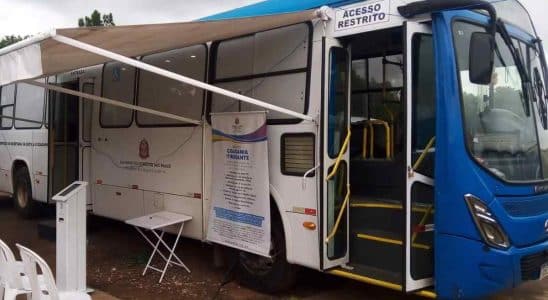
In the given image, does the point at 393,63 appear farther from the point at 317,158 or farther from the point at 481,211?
the point at 481,211

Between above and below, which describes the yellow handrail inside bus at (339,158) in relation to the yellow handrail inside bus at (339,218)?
above

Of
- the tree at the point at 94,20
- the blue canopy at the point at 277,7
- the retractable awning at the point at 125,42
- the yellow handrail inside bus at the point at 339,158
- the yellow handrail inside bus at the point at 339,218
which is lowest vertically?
the yellow handrail inside bus at the point at 339,218

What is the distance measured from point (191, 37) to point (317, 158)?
5.39ft

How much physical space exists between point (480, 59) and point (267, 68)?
77.6 inches

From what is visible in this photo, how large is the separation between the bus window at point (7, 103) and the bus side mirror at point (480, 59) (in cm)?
836

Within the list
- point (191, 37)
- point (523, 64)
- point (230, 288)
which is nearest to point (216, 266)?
point (230, 288)

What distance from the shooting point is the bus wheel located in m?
5.20

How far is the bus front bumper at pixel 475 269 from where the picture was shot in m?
3.91

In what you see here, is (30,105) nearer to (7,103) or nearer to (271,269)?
(7,103)

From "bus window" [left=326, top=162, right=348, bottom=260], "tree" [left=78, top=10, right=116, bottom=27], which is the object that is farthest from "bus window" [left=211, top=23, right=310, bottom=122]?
"tree" [left=78, top=10, right=116, bottom=27]

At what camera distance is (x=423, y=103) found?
441 cm

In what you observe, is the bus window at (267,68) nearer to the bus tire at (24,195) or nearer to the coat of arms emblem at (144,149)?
the coat of arms emblem at (144,149)

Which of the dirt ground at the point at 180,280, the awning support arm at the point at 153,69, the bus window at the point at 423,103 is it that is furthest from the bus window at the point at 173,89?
the bus window at the point at 423,103

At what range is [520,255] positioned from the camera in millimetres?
4008
